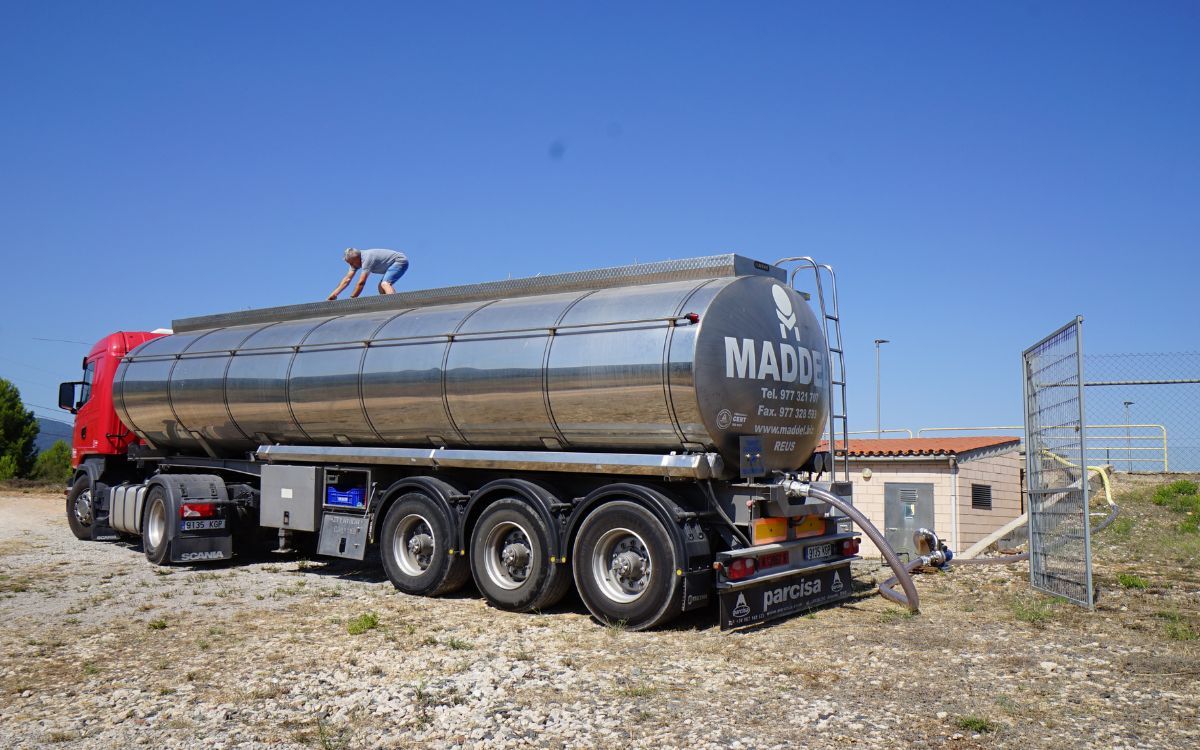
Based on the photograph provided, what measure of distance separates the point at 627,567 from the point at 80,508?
1251cm

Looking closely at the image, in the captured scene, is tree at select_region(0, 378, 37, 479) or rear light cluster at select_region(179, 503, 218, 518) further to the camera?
tree at select_region(0, 378, 37, 479)

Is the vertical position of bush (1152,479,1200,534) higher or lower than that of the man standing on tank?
lower

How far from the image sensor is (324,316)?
42.9 feet

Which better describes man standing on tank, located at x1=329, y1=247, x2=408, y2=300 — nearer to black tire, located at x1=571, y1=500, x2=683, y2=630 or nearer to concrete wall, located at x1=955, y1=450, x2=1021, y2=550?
black tire, located at x1=571, y1=500, x2=683, y2=630

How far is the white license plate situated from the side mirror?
13840mm

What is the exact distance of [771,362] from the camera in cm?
916

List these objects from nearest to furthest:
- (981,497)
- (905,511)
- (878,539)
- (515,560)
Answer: (878,539)
(515,560)
(905,511)
(981,497)

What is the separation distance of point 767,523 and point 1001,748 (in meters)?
3.83

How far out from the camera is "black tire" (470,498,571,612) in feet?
31.2

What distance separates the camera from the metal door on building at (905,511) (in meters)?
17.3

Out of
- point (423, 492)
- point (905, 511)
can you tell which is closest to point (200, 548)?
point (423, 492)

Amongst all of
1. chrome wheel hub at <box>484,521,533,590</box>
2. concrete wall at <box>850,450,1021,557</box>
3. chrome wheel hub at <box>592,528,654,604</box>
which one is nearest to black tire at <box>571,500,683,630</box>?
chrome wheel hub at <box>592,528,654,604</box>

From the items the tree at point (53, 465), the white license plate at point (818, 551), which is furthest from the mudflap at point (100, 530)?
the tree at point (53, 465)

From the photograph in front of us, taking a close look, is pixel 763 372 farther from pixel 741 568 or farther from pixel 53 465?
pixel 53 465
